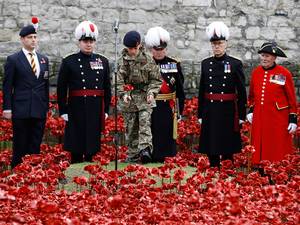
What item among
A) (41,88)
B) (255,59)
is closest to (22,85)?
(41,88)

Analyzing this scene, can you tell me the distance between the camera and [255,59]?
40.5 feet

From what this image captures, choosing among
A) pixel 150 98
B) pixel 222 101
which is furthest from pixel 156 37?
pixel 222 101

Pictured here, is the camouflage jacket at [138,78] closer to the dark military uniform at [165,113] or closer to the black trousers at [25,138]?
the dark military uniform at [165,113]

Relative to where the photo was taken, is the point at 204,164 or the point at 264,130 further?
the point at 264,130

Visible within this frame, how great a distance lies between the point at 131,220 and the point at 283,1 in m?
8.00

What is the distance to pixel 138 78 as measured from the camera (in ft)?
27.8

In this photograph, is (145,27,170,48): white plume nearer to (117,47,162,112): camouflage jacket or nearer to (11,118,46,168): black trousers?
(117,47,162,112): camouflage jacket

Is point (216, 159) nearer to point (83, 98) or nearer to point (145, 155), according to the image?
point (145, 155)

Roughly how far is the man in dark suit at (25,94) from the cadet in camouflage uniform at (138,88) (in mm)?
848

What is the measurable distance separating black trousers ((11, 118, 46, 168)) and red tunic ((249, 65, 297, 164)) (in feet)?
7.40

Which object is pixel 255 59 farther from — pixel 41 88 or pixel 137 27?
pixel 41 88

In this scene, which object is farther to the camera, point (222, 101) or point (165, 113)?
point (165, 113)

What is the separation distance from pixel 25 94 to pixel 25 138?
0.46 m

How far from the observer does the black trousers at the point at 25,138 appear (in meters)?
8.24
